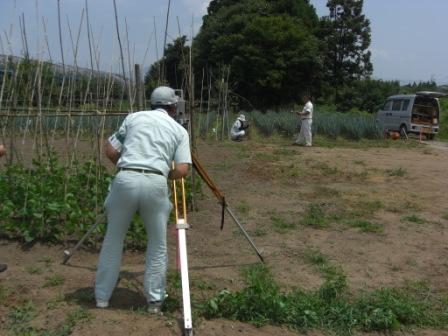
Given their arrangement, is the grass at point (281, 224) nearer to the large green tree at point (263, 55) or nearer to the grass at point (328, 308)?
the grass at point (328, 308)

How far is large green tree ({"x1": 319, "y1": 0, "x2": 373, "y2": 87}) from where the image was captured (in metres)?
32.7

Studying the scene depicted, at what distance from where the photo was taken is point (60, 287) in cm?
404

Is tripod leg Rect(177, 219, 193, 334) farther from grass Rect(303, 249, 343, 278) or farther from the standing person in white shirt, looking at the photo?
the standing person in white shirt

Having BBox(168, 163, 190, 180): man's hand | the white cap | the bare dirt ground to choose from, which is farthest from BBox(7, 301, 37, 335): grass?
the white cap

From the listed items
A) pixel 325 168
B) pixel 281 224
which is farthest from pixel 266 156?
pixel 281 224

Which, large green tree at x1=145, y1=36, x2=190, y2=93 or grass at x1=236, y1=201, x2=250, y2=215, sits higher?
large green tree at x1=145, y1=36, x2=190, y2=93

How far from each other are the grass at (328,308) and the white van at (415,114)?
15465mm

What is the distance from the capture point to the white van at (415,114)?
18.9m

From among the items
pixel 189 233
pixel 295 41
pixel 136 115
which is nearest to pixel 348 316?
pixel 136 115

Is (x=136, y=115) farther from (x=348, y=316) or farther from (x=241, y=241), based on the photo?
(x=241, y=241)

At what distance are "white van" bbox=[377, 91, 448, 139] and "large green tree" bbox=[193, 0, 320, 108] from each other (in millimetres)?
8301

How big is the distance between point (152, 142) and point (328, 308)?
1633 millimetres

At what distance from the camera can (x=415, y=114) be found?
1906cm

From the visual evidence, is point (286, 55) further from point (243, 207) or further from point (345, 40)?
point (243, 207)
